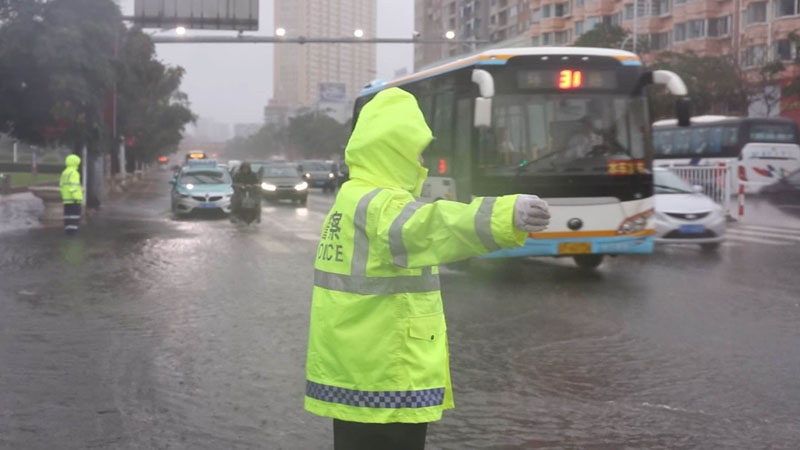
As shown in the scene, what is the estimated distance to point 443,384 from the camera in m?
3.52

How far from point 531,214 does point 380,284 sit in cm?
67

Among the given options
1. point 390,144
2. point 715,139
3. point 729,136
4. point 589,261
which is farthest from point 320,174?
point 390,144

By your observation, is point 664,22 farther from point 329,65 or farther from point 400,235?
point 329,65

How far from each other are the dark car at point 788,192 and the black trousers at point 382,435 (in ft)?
104

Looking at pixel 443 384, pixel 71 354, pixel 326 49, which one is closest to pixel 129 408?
pixel 71 354

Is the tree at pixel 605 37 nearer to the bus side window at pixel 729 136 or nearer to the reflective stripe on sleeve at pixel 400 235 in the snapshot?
the bus side window at pixel 729 136

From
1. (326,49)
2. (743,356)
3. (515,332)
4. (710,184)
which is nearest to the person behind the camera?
(743,356)

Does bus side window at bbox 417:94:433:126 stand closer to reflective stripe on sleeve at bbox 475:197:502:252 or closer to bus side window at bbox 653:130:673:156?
reflective stripe on sleeve at bbox 475:197:502:252

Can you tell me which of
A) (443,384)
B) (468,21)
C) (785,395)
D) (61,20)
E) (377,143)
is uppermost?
(468,21)

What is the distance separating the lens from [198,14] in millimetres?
30672

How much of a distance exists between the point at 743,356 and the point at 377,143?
5.88 m

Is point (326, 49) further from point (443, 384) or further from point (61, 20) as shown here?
point (443, 384)

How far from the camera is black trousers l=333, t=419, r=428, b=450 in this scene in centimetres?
347

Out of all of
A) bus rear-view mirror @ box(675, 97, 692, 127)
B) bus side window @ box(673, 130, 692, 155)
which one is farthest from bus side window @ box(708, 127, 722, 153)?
bus rear-view mirror @ box(675, 97, 692, 127)
